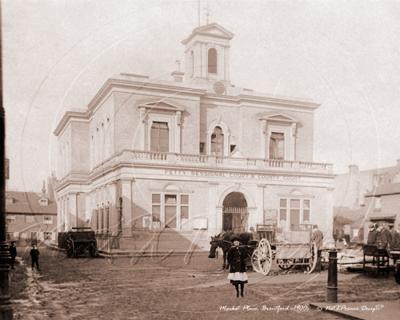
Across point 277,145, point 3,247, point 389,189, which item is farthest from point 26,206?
point 3,247

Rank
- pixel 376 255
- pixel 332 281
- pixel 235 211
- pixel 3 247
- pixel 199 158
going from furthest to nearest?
pixel 235 211
pixel 199 158
pixel 376 255
pixel 332 281
pixel 3 247

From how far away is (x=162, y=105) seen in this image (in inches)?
1152

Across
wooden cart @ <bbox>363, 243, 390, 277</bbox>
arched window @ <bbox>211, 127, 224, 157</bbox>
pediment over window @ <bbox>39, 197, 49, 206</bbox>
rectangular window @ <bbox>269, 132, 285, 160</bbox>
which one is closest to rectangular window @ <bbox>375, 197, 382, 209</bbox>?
rectangular window @ <bbox>269, 132, 285, 160</bbox>

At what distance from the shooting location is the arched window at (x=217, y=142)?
31.8 metres

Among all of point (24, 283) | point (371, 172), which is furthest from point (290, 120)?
point (24, 283)

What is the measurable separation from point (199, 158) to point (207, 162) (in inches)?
44.6

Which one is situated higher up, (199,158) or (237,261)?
(199,158)

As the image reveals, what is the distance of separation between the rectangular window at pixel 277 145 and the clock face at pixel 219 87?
16.5 ft

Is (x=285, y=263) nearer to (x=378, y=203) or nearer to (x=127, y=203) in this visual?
(x=127, y=203)

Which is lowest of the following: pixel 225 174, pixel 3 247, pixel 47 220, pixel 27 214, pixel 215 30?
pixel 47 220

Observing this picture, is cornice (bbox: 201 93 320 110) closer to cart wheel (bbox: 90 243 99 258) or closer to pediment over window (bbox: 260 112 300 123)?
pediment over window (bbox: 260 112 300 123)

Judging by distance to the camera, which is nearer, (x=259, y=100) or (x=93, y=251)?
(x=93, y=251)

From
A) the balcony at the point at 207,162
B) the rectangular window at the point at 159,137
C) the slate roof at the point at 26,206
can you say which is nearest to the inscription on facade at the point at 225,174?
the balcony at the point at 207,162

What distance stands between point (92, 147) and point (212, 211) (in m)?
12.2
